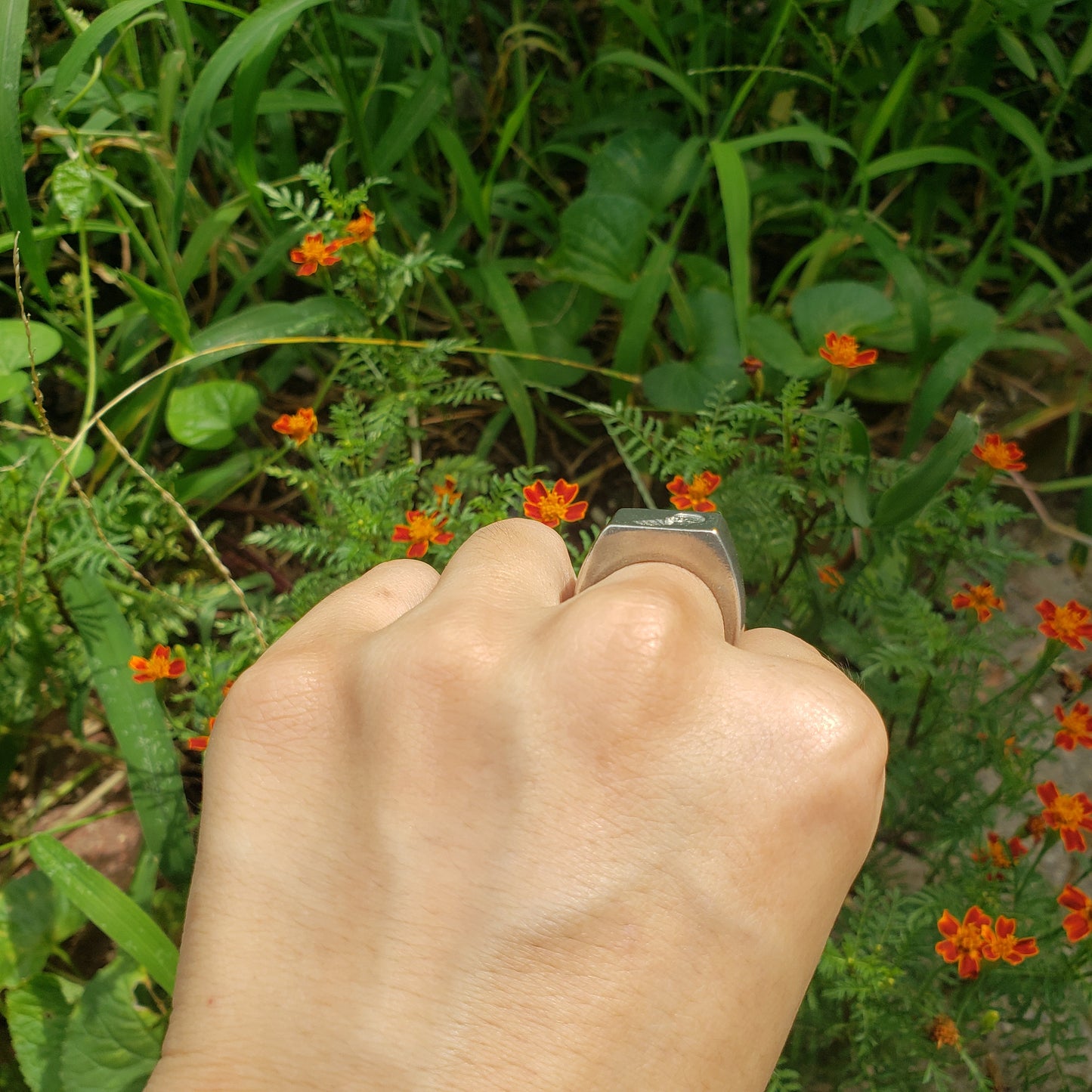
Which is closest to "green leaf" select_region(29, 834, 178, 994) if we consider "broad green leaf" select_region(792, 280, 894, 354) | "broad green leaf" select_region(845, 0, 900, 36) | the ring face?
the ring face

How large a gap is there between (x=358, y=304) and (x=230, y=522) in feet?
2.56

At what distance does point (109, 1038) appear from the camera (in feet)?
4.85

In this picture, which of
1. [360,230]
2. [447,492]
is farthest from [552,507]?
[360,230]

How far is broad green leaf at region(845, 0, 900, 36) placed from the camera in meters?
1.57

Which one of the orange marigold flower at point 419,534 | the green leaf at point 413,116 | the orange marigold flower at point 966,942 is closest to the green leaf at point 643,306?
the green leaf at point 413,116

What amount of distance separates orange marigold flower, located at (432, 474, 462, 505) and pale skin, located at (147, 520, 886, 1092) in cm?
56

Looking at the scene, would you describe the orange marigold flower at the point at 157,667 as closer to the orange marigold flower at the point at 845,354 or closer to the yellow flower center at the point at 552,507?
the yellow flower center at the point at 552,507

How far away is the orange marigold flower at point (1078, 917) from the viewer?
1.21 m

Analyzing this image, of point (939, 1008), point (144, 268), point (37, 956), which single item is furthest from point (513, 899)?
point (144, 268)

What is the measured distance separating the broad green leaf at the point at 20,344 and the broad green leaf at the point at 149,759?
0.52 m

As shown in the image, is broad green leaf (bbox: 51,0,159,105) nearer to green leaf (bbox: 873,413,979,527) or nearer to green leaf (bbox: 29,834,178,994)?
green leaf (bbox: 29,834,178,994)

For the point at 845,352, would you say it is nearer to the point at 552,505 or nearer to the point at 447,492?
the point at 552,505

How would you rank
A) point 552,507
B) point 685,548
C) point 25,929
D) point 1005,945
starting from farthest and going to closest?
point 25,929, point 552,507, point 1005,945, point 685,548

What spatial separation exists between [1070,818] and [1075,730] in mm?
156
